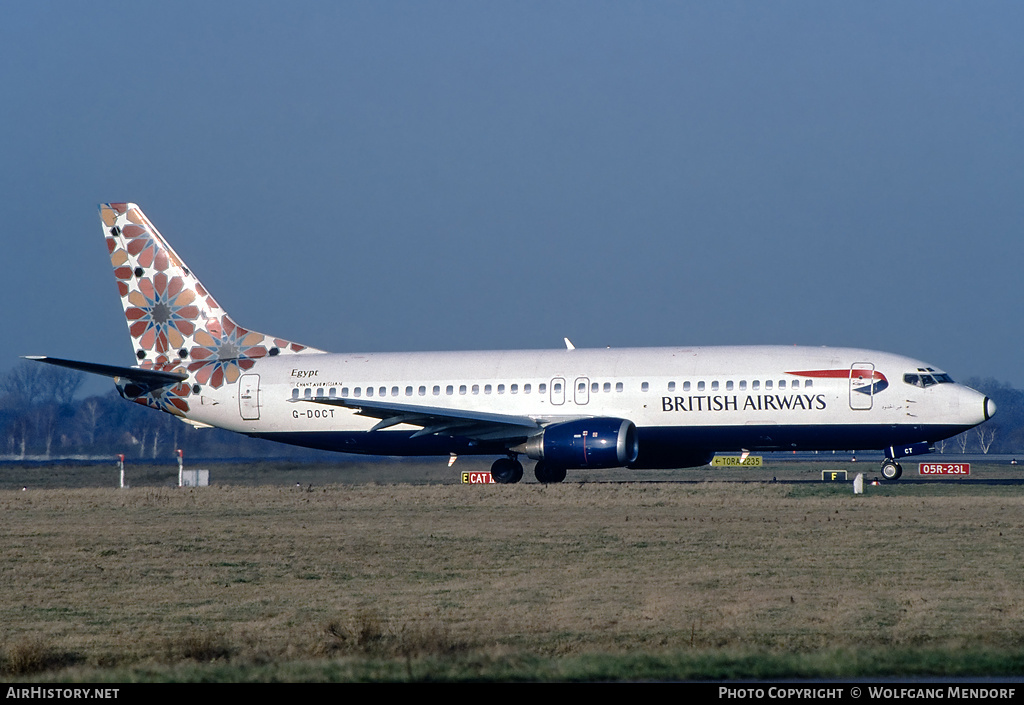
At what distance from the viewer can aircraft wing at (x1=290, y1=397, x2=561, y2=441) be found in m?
32.5

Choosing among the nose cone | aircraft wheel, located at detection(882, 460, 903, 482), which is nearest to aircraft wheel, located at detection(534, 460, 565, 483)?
aircraft wheel, located at detection(882, 460, 903, 482)

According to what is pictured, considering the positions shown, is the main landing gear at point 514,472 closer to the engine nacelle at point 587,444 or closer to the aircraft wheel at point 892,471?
the engine nacelle at point 587,444

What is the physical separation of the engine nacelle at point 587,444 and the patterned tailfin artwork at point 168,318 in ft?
30.9

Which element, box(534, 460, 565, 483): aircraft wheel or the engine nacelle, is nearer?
the engine nacelle

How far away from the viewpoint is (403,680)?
9039mm

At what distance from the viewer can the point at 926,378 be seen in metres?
31.7

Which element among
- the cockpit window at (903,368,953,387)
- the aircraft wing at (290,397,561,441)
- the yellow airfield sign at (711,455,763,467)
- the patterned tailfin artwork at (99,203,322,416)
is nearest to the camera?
the cockpit window at (903,368,953,387)

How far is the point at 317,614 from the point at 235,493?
1935cm

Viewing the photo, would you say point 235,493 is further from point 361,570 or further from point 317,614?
point 317,614

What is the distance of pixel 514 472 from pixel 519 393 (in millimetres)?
2347

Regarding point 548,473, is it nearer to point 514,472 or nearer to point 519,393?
point 514,472

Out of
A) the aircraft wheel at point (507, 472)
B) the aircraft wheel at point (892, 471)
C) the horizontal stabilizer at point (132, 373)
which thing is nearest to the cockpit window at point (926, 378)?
the aircraft wheel at point (892, 471)

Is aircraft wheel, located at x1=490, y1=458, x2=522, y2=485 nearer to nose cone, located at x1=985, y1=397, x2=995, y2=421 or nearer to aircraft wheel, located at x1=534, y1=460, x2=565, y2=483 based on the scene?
aircraft wheel, located at x1=534, y1=460, x2=565, y2=483
